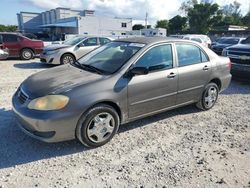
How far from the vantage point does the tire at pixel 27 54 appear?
13027 mm

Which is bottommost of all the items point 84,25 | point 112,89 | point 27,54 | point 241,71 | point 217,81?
point 241,71

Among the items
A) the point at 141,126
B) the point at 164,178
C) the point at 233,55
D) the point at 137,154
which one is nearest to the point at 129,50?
the point at 141,126

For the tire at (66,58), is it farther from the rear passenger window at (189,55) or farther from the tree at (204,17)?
the tree at (204,17)

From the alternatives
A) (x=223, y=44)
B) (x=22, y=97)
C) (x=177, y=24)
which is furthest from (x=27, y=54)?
(x=177, y=24)

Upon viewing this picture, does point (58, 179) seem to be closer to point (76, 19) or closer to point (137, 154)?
point (137, 154)

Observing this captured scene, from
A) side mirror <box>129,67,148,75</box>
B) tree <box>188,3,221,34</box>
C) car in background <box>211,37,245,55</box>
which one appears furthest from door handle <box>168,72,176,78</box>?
tree <box>188,3,221,34</box>

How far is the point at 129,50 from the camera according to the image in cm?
443

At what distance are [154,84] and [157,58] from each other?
1.62 ft

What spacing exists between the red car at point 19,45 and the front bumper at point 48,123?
409 inches

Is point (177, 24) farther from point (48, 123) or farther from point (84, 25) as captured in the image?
point (48, 123)

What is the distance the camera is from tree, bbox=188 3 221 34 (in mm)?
54406

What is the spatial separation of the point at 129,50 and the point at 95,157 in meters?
1.94

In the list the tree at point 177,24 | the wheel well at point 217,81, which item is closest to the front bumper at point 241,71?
the wheel well at point 217,81

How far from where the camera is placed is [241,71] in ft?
26.2
